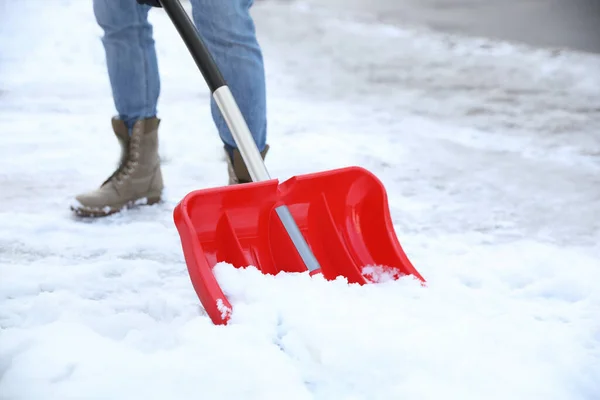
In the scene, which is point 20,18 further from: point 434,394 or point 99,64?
point 434,394

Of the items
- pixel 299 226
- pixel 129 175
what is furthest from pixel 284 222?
pixel 129 175

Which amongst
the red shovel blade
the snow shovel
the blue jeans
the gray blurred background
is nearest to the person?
the blue jeans

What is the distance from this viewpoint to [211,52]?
1.26 meters

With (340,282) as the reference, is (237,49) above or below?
above

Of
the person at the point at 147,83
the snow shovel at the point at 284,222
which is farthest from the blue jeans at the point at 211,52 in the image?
the snow shovel at the point at 284,222

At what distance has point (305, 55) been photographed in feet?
12.2

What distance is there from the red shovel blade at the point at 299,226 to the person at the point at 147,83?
28 centimetres

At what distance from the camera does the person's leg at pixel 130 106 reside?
1443 mm

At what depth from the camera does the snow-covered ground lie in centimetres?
80

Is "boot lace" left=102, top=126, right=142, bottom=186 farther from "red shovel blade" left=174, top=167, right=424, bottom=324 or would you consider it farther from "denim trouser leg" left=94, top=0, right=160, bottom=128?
"red shovel blade" left=174, top=167, right=424, bottom=324

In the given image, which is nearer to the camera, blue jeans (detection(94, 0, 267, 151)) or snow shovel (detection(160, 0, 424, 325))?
snow shovel (detection(160, 0, 424, 325))

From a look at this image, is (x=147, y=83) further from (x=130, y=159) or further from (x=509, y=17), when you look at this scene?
(x=509, y=17)

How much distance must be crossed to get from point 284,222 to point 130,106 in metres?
0.66

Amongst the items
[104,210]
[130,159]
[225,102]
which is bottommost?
[104,210]
